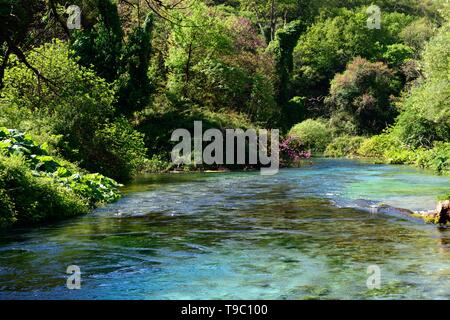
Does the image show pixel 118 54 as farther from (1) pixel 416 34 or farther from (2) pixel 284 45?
(1) pixel 416 34

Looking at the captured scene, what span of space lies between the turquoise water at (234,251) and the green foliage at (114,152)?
6.00m

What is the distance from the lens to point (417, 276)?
874cm

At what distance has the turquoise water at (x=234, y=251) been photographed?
8.16 meters

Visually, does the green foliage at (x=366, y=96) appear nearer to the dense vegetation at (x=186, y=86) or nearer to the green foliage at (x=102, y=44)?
the dense vegetation at (x=186, y=86)

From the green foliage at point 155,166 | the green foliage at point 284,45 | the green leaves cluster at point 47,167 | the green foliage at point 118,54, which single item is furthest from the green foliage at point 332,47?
the green leaves cluster at point 47,167

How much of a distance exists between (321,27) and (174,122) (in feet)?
131

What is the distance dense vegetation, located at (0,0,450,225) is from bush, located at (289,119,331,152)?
123mm

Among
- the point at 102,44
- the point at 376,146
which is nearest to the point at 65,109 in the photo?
the point at 102,44

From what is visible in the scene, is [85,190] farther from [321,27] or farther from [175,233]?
[321,27]

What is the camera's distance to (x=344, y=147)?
53.7 meters

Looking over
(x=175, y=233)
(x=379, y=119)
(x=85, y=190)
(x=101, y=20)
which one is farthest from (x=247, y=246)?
(x=379, y=119)

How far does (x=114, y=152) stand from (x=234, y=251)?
14.8 meters

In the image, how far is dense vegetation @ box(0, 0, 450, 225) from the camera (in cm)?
1630

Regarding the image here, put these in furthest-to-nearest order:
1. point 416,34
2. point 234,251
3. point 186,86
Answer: point 416,34 < point 186,86 < point 234,251
